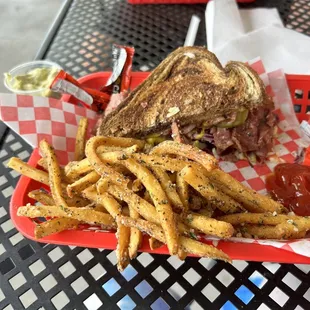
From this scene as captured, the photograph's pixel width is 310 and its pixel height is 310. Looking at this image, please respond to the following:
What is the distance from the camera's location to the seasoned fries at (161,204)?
107cm

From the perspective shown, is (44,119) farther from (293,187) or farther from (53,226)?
(293,187)

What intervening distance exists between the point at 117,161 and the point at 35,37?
119 inches

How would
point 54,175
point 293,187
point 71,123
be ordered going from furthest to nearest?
point 71,123
point 293,187
point 54,175

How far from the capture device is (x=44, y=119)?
156 cm

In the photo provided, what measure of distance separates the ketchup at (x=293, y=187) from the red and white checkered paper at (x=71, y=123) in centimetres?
7

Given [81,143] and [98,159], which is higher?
[98,159]

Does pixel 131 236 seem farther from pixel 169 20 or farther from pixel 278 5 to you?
pixel 278 5

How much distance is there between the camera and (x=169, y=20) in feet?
7.94

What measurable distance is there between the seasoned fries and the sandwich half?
0.35m

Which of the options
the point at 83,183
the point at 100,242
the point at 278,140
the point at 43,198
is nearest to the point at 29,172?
the point at 43,198

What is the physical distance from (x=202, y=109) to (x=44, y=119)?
0.60m

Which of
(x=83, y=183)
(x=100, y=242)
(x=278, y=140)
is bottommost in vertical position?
(x=278, y=140)

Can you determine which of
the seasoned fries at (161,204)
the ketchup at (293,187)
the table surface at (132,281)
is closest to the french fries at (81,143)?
the seasoned fries at (161,204)

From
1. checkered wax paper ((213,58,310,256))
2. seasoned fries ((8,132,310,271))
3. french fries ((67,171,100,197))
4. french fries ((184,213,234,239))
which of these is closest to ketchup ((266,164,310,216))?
checkered wax paper ((213,58,310,256))
